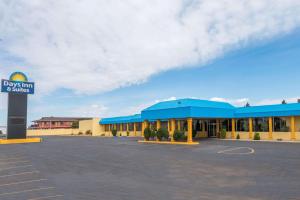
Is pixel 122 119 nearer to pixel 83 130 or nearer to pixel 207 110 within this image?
pixel 83 130

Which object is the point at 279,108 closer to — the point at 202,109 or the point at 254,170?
the point at 202,109

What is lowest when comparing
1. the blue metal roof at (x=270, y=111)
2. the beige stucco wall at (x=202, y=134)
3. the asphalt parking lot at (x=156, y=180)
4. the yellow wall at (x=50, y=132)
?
the yellow wall at (x=50, y=132)

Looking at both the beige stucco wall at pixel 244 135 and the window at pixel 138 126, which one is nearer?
the beige stucco wall at pixel 244 135

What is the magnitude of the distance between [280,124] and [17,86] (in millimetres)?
36791

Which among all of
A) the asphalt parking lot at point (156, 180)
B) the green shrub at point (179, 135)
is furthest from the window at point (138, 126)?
the asphalt parking lot at point (156, 180)

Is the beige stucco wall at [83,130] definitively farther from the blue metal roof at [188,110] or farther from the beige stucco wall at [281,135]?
the beige stucco wall at [281,135]

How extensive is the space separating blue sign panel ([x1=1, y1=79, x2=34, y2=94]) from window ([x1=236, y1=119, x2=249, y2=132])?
30933 millimetres

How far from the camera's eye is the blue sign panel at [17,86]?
39562 millimetres

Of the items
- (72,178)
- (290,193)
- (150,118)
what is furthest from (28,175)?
(150,118)

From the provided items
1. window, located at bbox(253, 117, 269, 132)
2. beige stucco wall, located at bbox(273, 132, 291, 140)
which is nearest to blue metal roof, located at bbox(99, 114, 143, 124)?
window, located at bbox(253, 117, 269, 132)

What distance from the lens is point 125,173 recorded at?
13.4 meters

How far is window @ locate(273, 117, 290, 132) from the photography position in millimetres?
34278

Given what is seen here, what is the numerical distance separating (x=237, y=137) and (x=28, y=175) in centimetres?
3049

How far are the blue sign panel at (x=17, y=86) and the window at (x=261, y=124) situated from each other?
32.8 m
